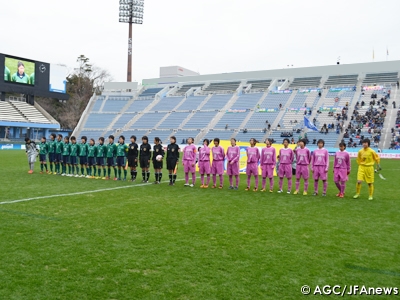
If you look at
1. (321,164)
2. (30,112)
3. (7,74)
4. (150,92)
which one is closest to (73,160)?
(321,164)

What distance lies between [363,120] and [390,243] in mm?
36520

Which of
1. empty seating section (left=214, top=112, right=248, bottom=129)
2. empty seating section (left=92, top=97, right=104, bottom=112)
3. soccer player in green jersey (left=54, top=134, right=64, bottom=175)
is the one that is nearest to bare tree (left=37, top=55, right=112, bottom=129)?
empty seating section (left=92, top=97, right=104, bottom=112)

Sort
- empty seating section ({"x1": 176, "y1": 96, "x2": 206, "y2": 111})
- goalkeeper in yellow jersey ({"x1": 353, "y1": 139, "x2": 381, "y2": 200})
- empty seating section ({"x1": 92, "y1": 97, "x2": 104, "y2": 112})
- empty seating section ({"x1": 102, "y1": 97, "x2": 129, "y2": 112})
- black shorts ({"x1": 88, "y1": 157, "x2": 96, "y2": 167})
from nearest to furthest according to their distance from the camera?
goalkeeper in yellow jersey ({"x1": 353, "y1": 139, "x2": 381, "y2": 200}) < black shorts ({"x1": 88, "y1": 157, "x2": 96, "y2": 167}) < empty seating section ({"x1": 176, "y1": 96, "x2": 206, "y2": 111}) < empty seating section ({"x1": 102, "y1": 97, "x2": 129, "y2": 112}) < empty seating section ({"x1": 92, "y1": 97, "x2": 104, "y2": 112})

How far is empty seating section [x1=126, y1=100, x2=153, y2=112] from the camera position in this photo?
2197 inches

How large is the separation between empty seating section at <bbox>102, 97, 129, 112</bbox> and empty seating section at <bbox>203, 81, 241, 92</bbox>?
13512 mm

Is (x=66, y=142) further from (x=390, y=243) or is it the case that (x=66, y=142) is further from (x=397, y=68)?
(x=397, y=68)

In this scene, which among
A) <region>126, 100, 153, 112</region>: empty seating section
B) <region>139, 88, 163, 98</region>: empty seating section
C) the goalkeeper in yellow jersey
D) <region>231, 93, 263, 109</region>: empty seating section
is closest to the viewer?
the goalkeeper in yellow jersey

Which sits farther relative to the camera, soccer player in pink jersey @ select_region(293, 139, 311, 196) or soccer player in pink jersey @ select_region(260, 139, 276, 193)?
soccer player in pink jersey @ select_region(260, 139, 276, 193)

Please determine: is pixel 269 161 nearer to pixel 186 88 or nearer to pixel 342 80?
pixel 342 80

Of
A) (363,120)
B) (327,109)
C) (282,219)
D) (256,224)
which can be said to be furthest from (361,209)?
(327,109)

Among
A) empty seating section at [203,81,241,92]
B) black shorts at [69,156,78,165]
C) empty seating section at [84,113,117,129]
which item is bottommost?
black shorts at [69,156,78,165]

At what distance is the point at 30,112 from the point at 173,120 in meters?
19.5

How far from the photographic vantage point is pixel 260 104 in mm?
48781

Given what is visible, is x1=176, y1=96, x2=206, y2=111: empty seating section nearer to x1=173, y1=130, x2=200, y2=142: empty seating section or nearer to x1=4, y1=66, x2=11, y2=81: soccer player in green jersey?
x1=173, y1=130, x2=200, y2=142: empty seating section
